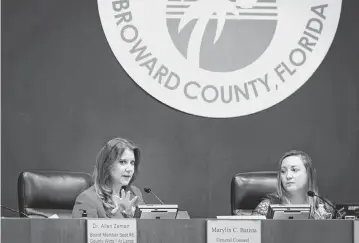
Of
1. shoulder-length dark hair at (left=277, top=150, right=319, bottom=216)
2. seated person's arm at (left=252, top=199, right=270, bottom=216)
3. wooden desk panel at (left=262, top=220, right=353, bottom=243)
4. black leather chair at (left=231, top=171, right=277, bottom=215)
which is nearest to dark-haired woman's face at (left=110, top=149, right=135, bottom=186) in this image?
black leather chair at (left=231, top=171, right=277, bottom=215)

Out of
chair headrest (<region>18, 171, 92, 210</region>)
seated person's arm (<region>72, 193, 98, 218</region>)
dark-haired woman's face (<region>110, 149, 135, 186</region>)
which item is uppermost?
dark-haired woman's face (<region>110, 149, 135, 186</region>)

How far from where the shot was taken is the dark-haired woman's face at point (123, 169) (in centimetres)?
452

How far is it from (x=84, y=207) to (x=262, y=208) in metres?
0.99

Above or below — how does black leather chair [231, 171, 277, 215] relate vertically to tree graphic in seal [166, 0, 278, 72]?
below

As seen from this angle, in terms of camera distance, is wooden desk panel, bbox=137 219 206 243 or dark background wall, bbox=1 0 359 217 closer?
wooden desk panel, bbox=137 219 206 243

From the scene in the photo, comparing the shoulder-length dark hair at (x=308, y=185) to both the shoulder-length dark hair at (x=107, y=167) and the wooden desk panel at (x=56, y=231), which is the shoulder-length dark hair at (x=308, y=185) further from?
the wooden desk panel at (x=56, y=231)

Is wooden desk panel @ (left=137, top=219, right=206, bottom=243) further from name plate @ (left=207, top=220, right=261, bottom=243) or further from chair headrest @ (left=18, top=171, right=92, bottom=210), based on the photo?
chair headrest @ (left=18, top=171, right=92, bottom=210)

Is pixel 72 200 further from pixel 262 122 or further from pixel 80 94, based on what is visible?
pixel 262 122

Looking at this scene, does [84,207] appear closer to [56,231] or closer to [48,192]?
[48,192]

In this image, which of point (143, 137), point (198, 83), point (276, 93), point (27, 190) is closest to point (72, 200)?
point (27, 190)

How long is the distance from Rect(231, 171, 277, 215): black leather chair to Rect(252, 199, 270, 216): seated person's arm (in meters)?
0.10

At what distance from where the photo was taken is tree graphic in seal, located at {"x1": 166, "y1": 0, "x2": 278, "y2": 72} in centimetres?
539

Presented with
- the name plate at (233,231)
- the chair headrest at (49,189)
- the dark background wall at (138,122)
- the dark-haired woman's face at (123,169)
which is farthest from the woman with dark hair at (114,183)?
the name plate at (233,231)

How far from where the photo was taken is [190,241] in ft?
11.5
